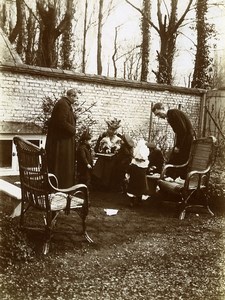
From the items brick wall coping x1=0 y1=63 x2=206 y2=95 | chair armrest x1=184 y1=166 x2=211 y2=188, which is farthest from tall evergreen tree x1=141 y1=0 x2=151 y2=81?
chair armrest x1=184 y1=166 x2=211 y2=188

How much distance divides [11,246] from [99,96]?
8545 mm

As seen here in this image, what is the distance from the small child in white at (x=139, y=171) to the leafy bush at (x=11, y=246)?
2905 millimetres

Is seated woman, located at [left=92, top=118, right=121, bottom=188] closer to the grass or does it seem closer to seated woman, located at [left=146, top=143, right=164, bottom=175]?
seated woman, located at [left=146, top=143, right=164, bottom=175]

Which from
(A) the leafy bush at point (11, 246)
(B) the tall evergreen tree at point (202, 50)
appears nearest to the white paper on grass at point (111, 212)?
(A) the leafy bush at point (11, 246)

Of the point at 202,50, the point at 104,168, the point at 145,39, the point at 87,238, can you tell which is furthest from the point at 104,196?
the point at 145,39

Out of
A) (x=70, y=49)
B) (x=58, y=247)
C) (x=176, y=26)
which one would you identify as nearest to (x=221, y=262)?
(x=58, y=247)

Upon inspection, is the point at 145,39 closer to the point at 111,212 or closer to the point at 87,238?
the point at 111,212

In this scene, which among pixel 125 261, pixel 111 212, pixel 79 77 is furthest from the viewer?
pixel 79 77

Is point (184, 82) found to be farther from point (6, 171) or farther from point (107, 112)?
point (6, 171)

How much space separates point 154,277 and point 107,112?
8.67 m

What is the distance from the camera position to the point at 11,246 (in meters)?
4.11

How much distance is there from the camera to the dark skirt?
7004 millimetres

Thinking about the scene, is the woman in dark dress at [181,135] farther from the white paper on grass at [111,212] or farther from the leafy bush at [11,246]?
the leafy bush at [11,246]

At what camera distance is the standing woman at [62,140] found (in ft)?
21.9
